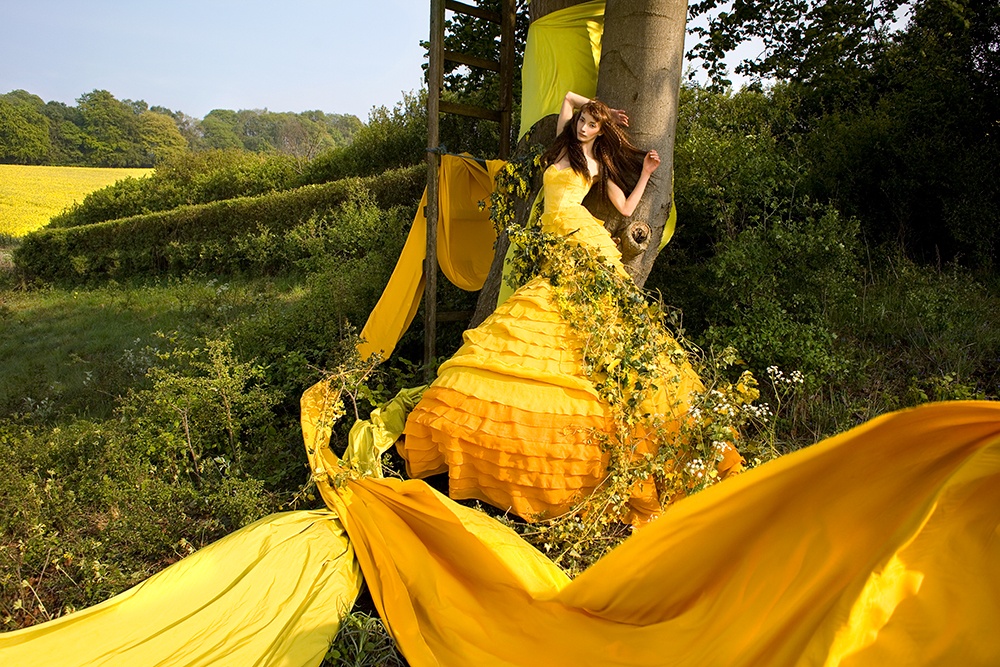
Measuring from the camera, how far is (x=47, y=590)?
3.06 metres

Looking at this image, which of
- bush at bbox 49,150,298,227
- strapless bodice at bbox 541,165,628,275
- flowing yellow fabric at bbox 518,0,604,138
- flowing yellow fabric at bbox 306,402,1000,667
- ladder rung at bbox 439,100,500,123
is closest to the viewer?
flowing yellow fabric at bbox 306,402,1000,667

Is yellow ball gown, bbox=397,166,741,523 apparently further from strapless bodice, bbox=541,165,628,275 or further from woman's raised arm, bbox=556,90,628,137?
woman's raised arm, bbox=556,90,628,137

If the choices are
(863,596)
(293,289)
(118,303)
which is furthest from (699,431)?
(118,303)

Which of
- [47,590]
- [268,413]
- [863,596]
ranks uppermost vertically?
[863,596]

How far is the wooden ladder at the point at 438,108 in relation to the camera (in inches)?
198

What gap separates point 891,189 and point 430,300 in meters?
5.40

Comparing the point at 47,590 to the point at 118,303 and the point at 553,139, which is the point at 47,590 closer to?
the point at 553,139

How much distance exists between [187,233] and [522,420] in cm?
1421

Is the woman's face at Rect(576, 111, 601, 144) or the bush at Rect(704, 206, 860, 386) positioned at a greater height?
the woman's face at Rect(576, 111, 601, 144)

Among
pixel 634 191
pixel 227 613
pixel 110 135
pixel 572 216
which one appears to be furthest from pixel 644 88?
pixel 110 135

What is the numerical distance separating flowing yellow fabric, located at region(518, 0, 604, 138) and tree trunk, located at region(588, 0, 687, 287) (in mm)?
280

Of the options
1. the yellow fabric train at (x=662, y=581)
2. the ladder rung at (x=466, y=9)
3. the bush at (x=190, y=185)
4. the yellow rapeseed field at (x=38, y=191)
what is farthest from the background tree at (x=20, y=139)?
the yellow fabric train at (x=662, y=581)

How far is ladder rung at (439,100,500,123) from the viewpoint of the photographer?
530 centimetres

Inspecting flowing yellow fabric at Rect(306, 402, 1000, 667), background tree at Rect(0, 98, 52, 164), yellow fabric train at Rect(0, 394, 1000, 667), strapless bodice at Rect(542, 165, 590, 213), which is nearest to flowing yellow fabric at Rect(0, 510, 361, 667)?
yellow fabric train at Rect(0, 394, 1000, 667)
